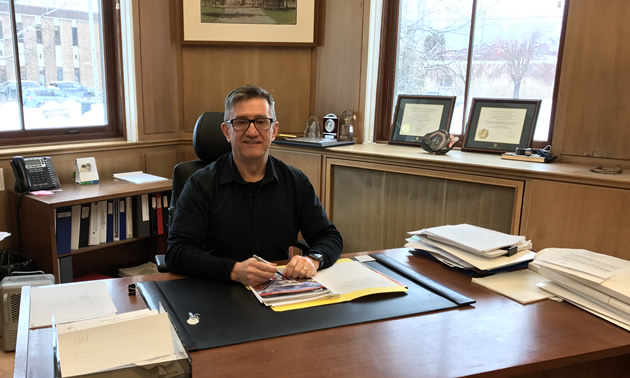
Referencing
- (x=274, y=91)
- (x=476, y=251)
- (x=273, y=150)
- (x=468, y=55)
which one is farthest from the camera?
(x=274, y=91)

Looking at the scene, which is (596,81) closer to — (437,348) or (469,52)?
(469,52)

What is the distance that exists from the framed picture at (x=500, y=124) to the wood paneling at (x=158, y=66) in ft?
6.56

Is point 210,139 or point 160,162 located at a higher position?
point 210,139

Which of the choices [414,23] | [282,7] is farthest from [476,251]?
[282,7]

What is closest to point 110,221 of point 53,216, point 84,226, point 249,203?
point 84,226

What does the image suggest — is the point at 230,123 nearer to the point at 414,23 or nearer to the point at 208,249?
the point at 208,249

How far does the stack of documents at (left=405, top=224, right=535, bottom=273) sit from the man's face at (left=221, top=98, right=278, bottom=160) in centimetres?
62

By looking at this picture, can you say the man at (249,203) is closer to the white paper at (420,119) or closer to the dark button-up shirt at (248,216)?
the dark button-up shirt at (248,216)

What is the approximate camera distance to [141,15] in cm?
322

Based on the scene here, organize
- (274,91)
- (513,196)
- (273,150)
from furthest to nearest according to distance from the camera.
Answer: (274,91) → (273,150) → (513,196)

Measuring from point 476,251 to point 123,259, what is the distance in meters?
2.58

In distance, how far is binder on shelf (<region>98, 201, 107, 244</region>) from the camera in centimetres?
281

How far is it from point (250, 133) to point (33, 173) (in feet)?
5.36

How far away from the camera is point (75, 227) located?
269 cm
